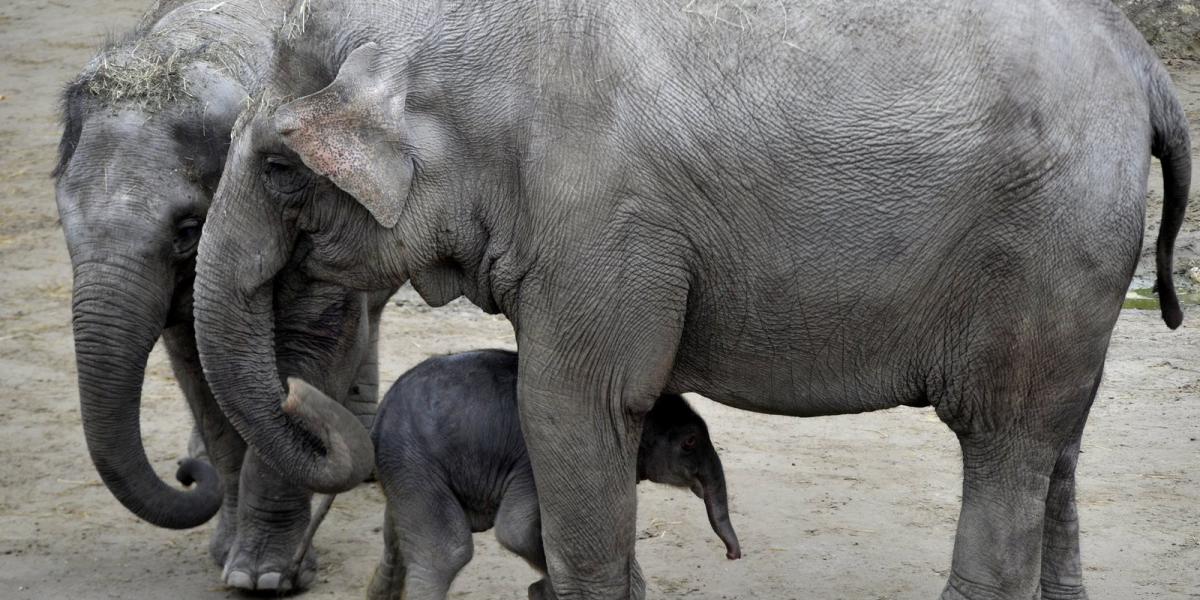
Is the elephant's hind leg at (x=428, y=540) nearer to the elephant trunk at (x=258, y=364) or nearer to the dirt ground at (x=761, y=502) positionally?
the elephant trunk at (x=258, y=364)

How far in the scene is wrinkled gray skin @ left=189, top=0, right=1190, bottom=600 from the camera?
409cm

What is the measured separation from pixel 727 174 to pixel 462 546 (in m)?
1.57

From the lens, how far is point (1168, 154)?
4426 mm

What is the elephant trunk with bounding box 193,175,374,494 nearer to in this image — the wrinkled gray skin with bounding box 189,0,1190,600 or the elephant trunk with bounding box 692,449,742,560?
the wrinkled gray skin with bounding box 189,0,1190,600

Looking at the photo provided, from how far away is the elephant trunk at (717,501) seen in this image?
510 centimetres

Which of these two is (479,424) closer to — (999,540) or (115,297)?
(115,297)

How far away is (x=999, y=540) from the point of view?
176 inches

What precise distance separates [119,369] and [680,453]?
1.75 metres

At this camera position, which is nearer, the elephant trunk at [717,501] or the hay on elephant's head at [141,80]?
the elephant trunk at [717,501]

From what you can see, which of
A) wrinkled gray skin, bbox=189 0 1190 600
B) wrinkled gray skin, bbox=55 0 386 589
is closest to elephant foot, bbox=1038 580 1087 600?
wrinkled gray skin, bbox=189 0 1190 600

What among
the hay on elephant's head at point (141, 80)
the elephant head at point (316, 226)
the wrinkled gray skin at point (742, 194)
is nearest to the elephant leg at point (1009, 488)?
the wrinkled gray skin at point (742, 194)

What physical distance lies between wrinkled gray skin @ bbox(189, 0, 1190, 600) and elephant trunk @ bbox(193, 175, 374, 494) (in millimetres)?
25

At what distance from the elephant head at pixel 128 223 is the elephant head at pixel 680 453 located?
5.13 ft

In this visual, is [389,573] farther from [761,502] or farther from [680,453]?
[761,502]
